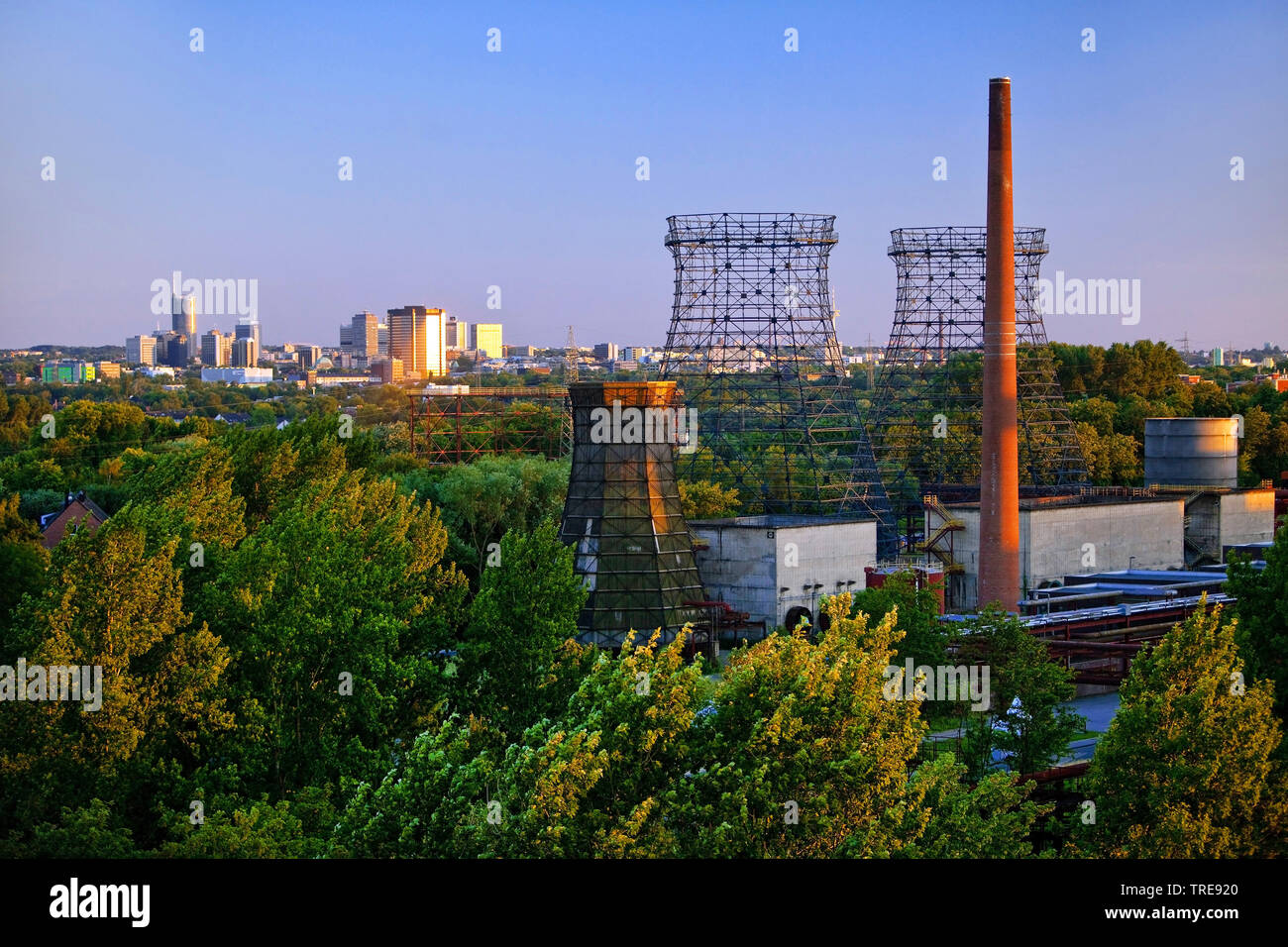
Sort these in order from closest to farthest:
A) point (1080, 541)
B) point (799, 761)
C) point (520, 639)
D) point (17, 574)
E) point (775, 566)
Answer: point (799, 761) < point (520, 639) < point (17, 574) < point (775, 566) < point (1080, 541)

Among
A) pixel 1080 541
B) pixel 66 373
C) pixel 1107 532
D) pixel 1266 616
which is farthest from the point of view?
pixel 66 373

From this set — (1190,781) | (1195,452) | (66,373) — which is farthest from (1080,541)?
(66,373)

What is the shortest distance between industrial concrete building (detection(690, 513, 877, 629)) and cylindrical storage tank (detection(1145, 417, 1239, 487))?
23263 millimetres

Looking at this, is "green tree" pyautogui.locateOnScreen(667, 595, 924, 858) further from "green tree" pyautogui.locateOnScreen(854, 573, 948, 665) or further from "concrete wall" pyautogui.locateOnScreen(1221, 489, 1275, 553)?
"concrete wall" pyautogui.locateOnScreen(1221, 489, 1275, 553)

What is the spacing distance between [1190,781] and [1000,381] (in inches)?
1010

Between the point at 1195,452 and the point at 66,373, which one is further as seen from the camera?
the point at 66,373

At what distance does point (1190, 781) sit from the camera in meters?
21.1

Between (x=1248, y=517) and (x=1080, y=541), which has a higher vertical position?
(x=1248, y=517)

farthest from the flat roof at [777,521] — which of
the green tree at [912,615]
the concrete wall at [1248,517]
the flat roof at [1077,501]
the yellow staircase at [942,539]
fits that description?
the concrete wall at [1248,517]

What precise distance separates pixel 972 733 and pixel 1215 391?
76.9m

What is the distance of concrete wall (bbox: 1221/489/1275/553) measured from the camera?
63906mm

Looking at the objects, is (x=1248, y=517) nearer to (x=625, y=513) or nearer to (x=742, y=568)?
(x=742, y=568)

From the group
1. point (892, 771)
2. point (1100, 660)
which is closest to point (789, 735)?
point (892, 771)

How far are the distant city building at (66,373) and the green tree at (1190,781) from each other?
513 ft
